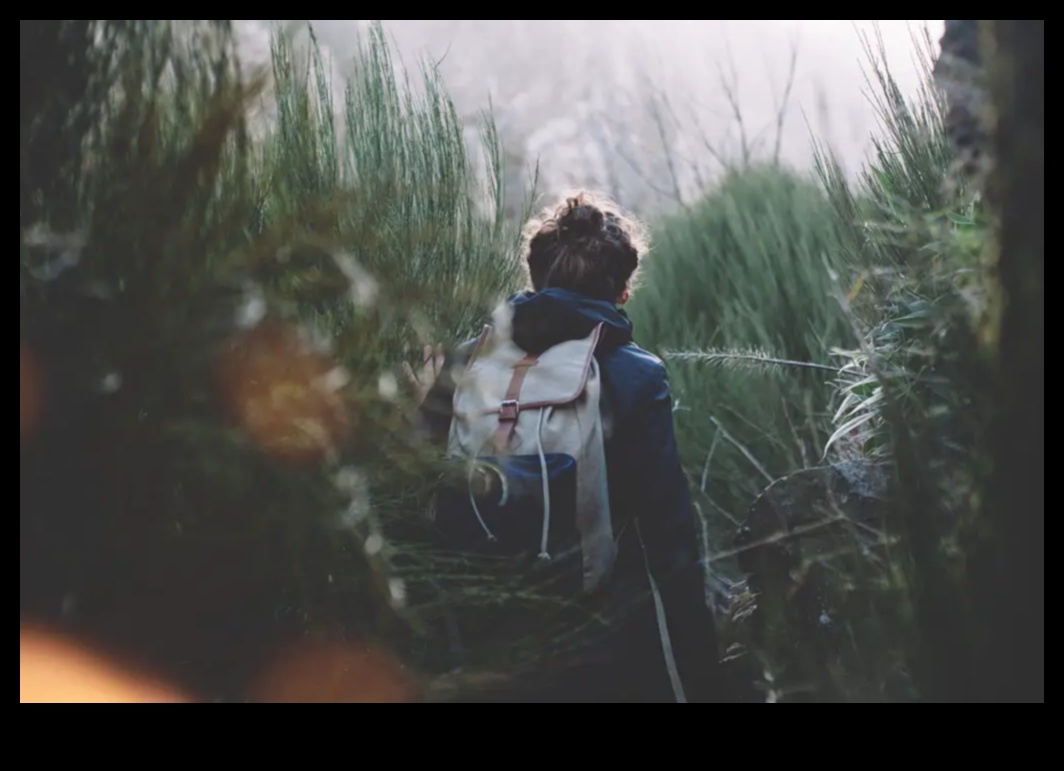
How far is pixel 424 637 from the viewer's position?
1733 millimetres

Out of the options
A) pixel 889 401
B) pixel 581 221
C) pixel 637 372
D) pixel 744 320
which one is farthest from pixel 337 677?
pixel 744 320

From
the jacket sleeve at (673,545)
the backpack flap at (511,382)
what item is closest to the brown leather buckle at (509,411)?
the backpack flap at (511,382)

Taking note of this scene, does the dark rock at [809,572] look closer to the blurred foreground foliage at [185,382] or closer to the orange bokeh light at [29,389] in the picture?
the blurred foreground foliage at [185,382]

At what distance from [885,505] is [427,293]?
2.66ft

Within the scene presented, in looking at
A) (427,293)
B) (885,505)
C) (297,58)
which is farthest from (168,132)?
(885,505)

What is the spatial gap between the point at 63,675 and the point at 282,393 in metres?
0.49

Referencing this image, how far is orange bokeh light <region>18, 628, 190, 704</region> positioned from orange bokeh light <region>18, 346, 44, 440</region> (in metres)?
0.29

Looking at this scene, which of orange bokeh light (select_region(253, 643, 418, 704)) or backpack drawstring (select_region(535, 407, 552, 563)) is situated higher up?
backpack drawstring (select_region(535, 407, 552, 563))

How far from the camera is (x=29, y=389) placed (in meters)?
1.40

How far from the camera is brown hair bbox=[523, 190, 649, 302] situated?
2.17m

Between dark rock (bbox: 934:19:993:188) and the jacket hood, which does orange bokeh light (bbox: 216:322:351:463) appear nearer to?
the jacket hood

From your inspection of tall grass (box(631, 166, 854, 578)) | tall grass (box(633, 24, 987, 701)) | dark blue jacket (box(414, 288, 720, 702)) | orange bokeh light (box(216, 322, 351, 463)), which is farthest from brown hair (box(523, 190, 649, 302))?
tall grass (box(631, 166, 854, 578))

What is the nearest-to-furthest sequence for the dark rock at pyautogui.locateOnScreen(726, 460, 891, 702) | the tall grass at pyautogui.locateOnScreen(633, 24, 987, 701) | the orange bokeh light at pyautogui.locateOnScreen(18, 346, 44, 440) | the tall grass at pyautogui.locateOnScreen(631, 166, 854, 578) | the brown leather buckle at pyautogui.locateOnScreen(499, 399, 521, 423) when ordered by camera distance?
the orange bokeh light at pyautogui.locateOnScreen(18, 346, 44, 440)
the tall grass at pyautogui.locateOnScreen(633, 24, 987, 701)
the dark rock at pyautogui.locateOnScreen(726, 460, 891, 702)
the brown leather buckle at pyautogui.locateOnScreen(499, 399, 521, 423)
the tall grass at pyautogui.locateOnScreen(631, 166, 854, 578)

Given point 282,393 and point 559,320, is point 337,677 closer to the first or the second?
point 282,393
